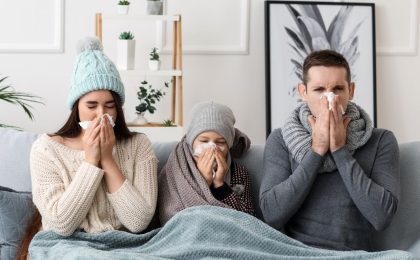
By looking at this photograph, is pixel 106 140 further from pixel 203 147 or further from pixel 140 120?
pixel 140 120

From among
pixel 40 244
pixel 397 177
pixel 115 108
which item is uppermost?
pixel 115 108

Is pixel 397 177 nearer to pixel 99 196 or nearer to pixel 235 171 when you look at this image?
pixel 235 171

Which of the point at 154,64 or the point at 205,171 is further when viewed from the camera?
the point at 154,64

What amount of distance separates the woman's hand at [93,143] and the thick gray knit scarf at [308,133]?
0.62 metres

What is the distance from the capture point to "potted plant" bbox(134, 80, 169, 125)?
4016 mm

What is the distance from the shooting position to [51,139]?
2.45 m

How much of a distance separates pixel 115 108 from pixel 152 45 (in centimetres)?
181

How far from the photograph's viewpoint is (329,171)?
2490 mm

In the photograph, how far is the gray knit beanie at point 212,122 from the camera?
2.55 metres

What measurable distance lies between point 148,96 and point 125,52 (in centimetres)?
29

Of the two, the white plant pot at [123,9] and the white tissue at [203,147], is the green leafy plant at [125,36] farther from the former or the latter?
the white tissue at [203,147]

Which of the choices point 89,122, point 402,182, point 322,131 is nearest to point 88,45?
point 89,122

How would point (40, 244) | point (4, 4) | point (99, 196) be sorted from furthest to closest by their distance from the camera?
1. point (4, 4)
2. point (99, 196)
3. point (40, 244)

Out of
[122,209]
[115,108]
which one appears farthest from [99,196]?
[115,108]
